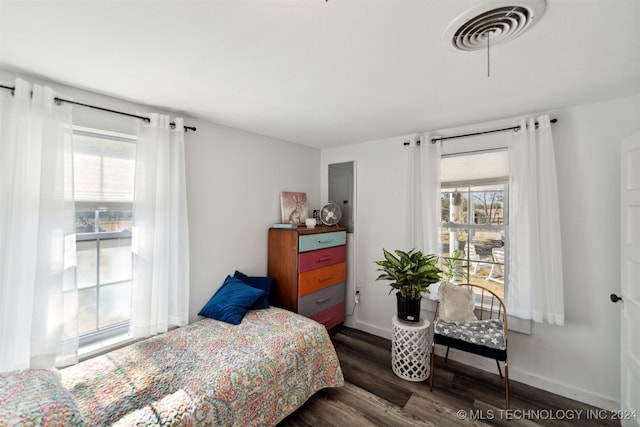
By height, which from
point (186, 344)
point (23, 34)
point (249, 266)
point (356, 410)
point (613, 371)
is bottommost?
point (356, 410)

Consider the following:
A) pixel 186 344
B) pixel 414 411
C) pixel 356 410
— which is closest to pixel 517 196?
pixel 414 411

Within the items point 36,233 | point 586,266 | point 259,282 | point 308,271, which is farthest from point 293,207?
point 586,266

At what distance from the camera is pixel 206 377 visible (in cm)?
156

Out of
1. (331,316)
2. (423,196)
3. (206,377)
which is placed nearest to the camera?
(206,377)

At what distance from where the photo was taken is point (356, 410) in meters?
1.98

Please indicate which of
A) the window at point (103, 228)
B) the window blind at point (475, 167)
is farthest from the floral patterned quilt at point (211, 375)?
the window blind at point (475, 167)

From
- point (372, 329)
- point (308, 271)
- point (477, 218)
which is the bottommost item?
point (372, 329)

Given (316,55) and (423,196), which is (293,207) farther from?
(316,55)

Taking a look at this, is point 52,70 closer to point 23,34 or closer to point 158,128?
point 23,34

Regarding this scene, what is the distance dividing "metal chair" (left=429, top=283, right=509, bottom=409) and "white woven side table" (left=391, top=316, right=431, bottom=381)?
104 millimetres

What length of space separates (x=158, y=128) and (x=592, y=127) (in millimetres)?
3433

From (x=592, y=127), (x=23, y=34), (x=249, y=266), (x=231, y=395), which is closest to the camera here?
(x=23, y=34)

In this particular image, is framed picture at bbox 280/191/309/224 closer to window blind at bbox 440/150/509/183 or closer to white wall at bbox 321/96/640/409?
window blind at bbox 440/150/509/183

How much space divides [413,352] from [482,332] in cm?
60
